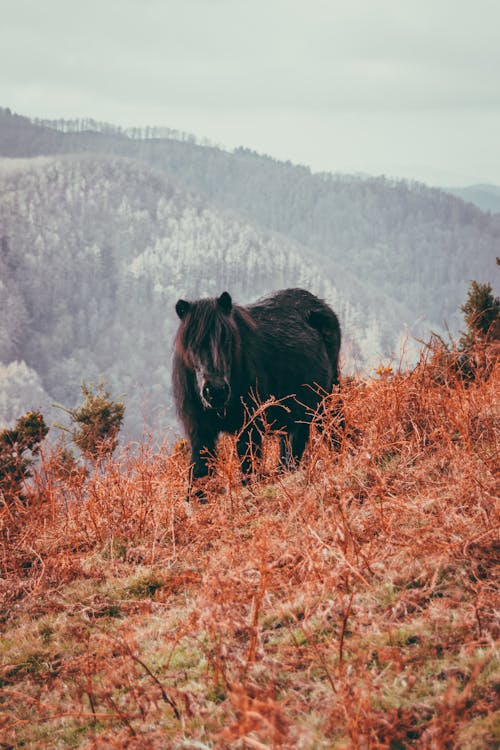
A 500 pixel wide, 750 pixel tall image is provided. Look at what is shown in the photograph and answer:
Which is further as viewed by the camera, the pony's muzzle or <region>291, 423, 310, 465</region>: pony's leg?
<region>291, 423, 310, 465</region>: pony's leg

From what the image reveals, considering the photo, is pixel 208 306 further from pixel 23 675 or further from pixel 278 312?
pixel 23 675

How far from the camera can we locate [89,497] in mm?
5039

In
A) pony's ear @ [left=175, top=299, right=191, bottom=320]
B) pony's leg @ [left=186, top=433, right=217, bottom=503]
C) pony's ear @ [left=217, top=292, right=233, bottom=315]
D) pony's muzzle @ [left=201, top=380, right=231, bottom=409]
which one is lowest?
pony's leg @ [left=186, top=433, right=217, bottom=503]

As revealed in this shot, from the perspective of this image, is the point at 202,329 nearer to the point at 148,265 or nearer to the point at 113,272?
the point at 148,265

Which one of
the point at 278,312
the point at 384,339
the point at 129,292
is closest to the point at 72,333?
the point at 129,292

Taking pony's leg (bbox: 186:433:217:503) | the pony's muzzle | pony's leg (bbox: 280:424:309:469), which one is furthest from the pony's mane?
pony's leg (bbox: 280:424:309:469)

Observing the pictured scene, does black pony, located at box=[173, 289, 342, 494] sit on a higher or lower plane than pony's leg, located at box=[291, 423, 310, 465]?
higher

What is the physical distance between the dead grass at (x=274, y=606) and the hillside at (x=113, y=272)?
3625 inches

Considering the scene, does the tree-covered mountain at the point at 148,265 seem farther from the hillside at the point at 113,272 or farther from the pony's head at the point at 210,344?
the pony's head at the point at 210,344

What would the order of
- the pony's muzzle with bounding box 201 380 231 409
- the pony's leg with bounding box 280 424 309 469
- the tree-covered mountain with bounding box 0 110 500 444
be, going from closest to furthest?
the pony's muzzle with bounding box 201 380 231 409
the pony's leg with bounding box 280 424 309 469
the tree-covered mountain with bounding box 0 110 500 444

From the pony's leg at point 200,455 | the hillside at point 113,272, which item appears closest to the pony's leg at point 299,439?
the pony's leg at point 200,455

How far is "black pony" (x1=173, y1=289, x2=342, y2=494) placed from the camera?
5.00 meters

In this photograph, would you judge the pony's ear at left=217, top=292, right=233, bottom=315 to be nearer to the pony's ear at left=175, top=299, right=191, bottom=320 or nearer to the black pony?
the black pony

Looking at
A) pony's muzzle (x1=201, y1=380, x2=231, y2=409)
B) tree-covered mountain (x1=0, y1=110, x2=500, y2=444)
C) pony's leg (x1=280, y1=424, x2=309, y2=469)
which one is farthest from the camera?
tree-covered mountain (x1=0, y1=110, x2=500, y2=444)
